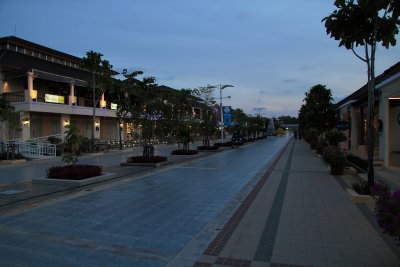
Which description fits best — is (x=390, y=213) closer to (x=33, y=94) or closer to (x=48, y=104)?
(x=33, y=94)

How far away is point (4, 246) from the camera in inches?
227

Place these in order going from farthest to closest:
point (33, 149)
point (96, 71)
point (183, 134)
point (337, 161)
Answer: point (96, 71), point (33, 149), point (183, 134), point (337, 161)

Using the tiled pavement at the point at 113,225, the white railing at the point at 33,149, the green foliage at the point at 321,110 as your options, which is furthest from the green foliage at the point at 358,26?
the white railing at the point at 33,149

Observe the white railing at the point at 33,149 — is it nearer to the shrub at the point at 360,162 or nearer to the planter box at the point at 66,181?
the planter box at the point at 66,181

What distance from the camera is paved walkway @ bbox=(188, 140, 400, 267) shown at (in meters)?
5.09

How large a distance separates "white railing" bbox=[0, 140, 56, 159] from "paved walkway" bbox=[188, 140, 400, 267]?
62.7 feet

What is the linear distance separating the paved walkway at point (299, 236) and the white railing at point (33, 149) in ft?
62.7

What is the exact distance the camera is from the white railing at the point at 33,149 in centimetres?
2403

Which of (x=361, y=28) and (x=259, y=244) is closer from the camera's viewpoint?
(x=259, y=244)

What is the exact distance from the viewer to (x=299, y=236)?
614 centimetres

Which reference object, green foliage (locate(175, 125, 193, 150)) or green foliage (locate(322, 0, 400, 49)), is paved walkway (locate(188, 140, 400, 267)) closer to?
green foliage (locate(322, 0, 400, 49))

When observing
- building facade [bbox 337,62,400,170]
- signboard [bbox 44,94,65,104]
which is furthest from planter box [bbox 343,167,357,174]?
signboard [bbox 44,94,65,104]

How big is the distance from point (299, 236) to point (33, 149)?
76.1ft

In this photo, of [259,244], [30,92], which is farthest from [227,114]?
[259,244]
